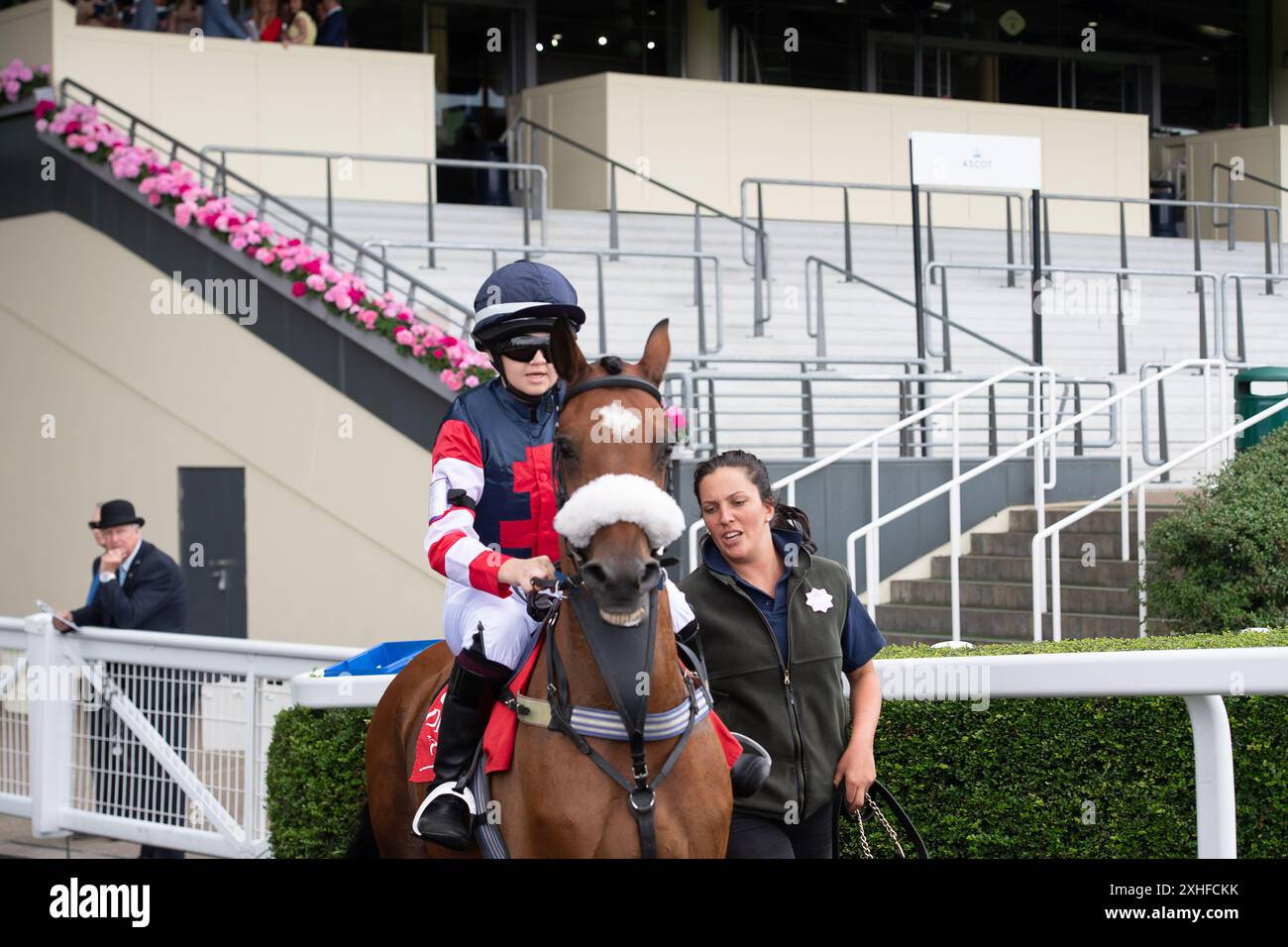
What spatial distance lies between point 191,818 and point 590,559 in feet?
17.3

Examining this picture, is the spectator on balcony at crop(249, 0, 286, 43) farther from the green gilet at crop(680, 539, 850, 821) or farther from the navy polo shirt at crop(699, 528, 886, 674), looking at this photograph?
the green gilet at crop(680, 539, 850, 821)

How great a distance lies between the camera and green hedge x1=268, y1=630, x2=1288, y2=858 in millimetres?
5266

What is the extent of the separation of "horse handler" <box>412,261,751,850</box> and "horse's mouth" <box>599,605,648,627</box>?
534 millimetres

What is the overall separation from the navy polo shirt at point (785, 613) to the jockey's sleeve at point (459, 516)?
62 cm

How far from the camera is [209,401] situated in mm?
14281

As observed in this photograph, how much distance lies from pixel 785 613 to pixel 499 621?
29.0 inches

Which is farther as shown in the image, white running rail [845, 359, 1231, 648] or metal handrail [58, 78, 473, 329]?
metal handrail [58, 78, 473, 329]

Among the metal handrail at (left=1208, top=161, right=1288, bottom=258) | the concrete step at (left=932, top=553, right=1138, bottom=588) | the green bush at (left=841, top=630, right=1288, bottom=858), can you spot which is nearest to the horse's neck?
the green bush at (left=841, top=630, right=1288, bottom=858)

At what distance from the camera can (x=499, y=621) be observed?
13.5 feet

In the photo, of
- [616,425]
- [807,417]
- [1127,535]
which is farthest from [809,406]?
[616,425]

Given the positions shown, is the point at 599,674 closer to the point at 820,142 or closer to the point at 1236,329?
the point at 1236,329

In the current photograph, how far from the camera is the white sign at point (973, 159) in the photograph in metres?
13.1

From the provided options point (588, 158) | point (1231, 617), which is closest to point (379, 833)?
point (1231, 617)

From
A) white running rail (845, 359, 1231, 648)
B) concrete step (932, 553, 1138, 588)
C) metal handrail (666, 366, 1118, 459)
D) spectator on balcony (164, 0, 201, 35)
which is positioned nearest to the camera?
white running rail (845, 359, 1231, 648)
